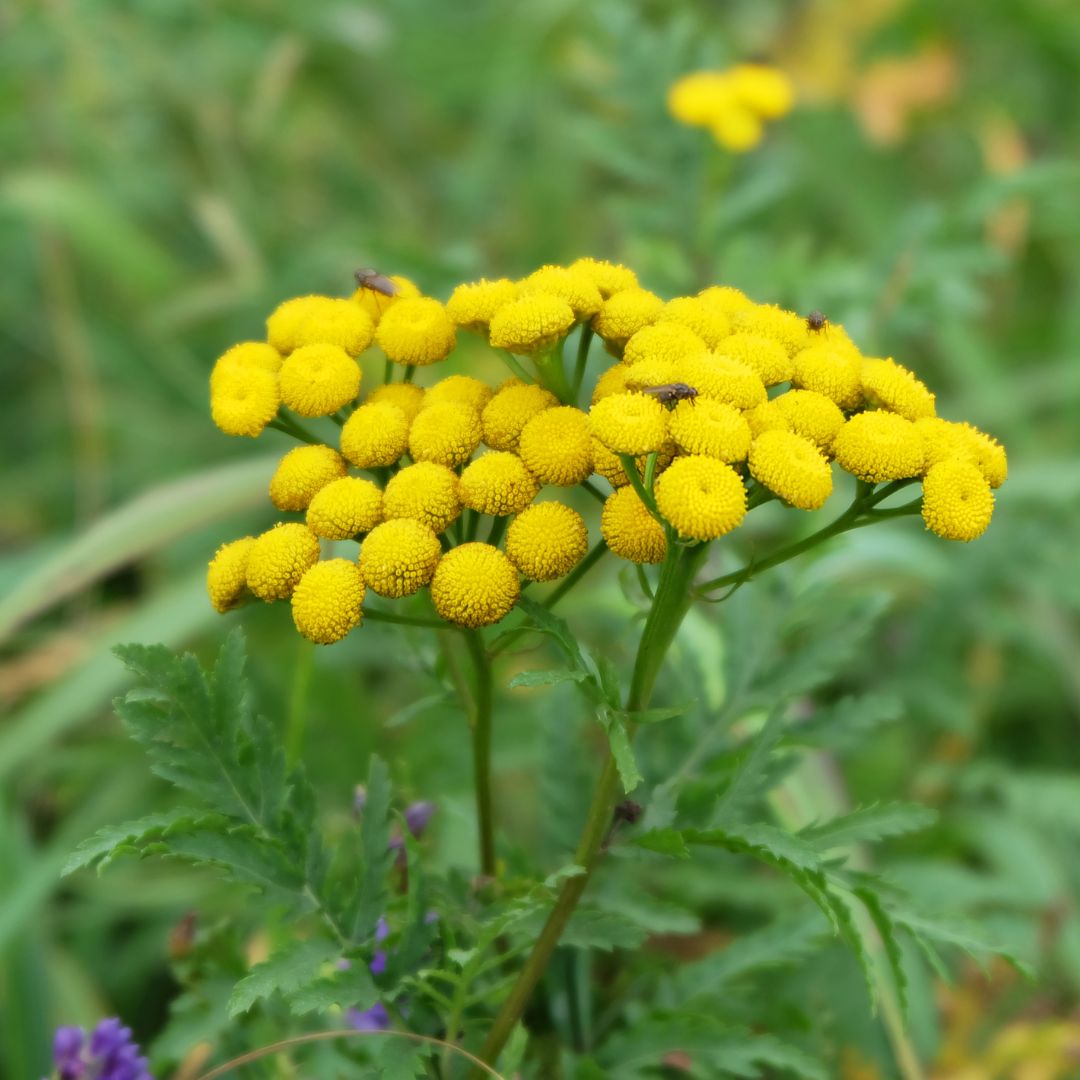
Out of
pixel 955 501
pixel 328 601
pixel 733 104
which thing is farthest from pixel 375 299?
pixel 733 104

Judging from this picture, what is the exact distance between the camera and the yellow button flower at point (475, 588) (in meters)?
1.19

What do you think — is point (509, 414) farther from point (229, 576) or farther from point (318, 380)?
point (229, 576)

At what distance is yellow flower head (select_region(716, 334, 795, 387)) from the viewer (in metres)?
1.28

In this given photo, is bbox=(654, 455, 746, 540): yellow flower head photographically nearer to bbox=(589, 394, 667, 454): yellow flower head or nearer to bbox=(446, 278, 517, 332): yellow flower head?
bbox=(589, 394, 667, 454): yellow flower head

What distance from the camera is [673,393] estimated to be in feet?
3.90

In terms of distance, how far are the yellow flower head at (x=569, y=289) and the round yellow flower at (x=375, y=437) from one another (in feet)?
0.70

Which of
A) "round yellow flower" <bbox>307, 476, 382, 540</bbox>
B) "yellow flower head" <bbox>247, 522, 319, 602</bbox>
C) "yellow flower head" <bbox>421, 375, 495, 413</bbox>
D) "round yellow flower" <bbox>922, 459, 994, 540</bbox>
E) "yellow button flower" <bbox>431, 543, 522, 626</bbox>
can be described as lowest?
"round yellow flower" <bbox>922, 459, 994, 540</bbox>

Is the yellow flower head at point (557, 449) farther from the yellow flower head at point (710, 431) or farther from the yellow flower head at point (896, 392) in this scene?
the yellow flower head at point (896, 392)

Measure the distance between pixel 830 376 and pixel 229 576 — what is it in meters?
0.71

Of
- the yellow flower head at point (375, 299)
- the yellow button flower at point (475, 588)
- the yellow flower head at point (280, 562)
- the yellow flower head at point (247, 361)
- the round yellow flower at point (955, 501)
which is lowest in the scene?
the round yellow flower at point (955, 501)

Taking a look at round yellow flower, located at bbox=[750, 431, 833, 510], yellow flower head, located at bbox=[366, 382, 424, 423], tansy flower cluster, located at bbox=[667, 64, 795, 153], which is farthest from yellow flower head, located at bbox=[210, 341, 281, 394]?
tansy flower cluster, located at bbox=[667, 64, 795, 153]

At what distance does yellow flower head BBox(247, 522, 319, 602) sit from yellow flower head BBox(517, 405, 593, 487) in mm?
259

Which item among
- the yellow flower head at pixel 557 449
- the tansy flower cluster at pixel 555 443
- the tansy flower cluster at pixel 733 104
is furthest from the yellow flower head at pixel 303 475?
the tansy flower cluster at pixel 733 104

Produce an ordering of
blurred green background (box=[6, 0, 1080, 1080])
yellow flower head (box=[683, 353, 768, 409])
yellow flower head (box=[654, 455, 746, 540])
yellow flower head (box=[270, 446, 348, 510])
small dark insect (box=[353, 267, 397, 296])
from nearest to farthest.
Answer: yellow flower head (box=[654, 455, 746, 540]) → yellow flower head (box=[683, 353, 768, 409]) → yellow flower head (box=[270, 446, 348, 510]) → small dark insect (box=[353, 267, 397, 296]) → blurred green background (box=[6, 0, 1080, 1080])
